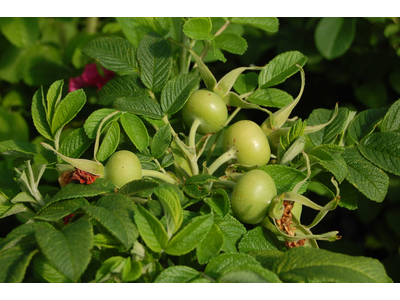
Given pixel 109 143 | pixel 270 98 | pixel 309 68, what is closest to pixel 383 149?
pixel 270 98

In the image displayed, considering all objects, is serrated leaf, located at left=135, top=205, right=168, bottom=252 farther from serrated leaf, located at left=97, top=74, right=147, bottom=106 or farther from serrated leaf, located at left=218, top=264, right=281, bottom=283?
serrated leaf, located at left=97, top=74, right=147, bottom=106

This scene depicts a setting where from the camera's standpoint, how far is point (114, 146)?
38.4 inches

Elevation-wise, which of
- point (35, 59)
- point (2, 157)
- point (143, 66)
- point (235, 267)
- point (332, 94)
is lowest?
point (2, 157)

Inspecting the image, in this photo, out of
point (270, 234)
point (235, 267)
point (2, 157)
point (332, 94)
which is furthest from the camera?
point (332, 94)

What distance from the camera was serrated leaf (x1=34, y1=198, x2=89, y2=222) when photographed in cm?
81

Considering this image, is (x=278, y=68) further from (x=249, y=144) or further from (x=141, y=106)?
(x=141, y=106)

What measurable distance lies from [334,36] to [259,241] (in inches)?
57.0

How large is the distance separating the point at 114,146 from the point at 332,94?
72.0 inches

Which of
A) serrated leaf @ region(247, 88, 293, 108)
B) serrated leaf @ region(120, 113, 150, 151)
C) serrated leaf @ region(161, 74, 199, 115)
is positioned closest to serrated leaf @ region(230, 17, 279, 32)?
serrated leaf @ region(247, 88, 293, 108)

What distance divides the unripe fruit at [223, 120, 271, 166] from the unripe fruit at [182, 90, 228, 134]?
62 millimetres

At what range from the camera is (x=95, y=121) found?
1.02 metres

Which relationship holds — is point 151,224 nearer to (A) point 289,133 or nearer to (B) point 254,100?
(A) point 289,133

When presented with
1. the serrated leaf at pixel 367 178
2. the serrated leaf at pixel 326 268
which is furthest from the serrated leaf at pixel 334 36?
the serrated leaf at pixel 326 268

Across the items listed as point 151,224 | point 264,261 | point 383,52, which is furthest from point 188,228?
point 383,52
